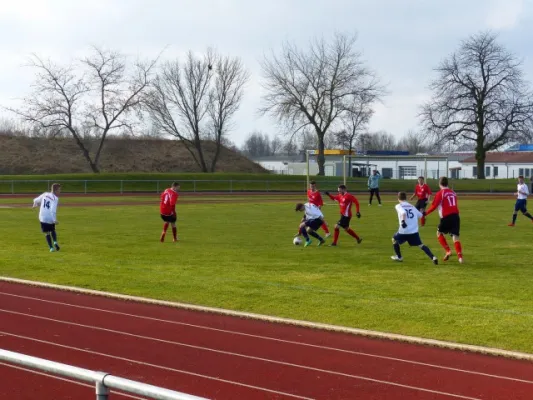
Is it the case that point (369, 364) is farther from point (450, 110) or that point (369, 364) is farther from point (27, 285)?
point (450, 110)

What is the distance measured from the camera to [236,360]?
7.57 m

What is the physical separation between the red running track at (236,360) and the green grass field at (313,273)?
2.66 ft

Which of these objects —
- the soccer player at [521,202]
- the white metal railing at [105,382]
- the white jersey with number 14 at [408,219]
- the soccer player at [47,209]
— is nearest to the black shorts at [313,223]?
the white jersey with number 14 at [408,219]

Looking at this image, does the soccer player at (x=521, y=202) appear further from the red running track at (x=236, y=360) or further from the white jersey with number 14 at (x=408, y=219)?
the red running track at (x=236, y=360)

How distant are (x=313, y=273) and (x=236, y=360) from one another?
586cm

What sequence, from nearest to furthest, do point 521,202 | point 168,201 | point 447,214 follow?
point 447,214 < point 168,201 < point 521,202

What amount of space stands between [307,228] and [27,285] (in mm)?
7507

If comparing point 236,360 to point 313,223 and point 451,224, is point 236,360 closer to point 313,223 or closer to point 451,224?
point 451,224

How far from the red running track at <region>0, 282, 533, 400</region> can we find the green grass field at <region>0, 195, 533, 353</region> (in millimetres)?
811

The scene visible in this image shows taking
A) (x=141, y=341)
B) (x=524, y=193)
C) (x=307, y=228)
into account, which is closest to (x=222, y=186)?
(x=524, y=193)

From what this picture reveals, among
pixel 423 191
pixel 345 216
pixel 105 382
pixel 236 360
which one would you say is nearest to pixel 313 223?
pixel 345 216

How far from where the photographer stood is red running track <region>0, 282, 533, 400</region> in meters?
6.55

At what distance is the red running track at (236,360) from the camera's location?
655 centimetres

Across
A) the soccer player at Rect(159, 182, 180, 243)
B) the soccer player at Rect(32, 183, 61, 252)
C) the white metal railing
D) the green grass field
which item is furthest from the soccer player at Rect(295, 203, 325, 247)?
the white metal railing
